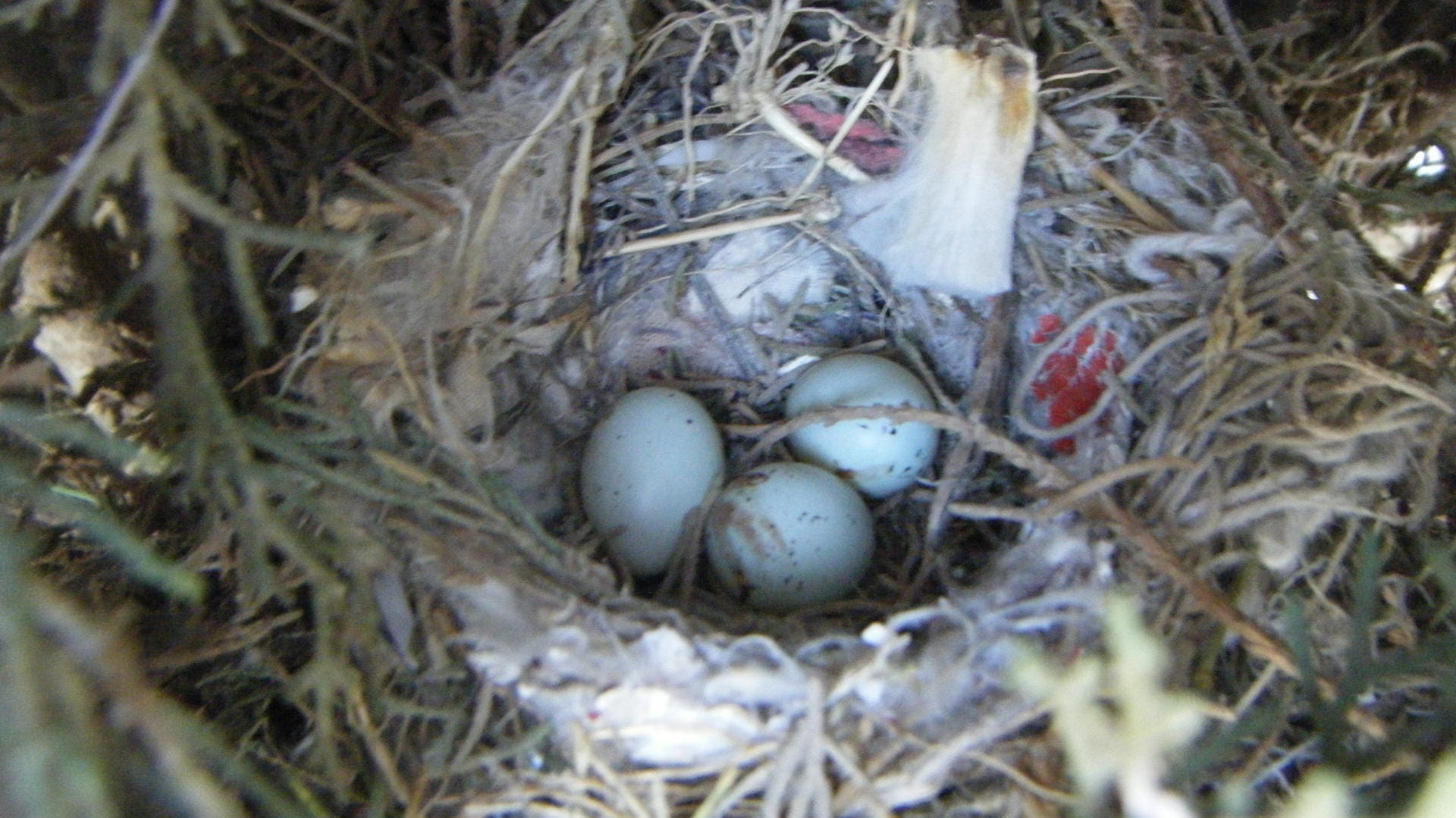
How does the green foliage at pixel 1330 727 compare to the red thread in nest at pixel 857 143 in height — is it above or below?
below

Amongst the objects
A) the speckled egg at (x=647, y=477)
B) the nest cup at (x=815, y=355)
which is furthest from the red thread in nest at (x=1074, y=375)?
the speckled egg at (x=647, y=477)

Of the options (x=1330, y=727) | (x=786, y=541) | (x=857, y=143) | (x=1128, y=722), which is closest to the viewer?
(x=1128, y=722)

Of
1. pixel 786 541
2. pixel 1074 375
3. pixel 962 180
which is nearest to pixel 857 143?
pixel 962 180

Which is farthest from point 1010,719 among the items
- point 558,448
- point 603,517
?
point 558,448

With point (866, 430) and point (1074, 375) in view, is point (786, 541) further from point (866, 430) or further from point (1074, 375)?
point (1074, 375)

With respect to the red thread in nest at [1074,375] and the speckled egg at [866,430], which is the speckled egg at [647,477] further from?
the red thread in nest at [1074,375]

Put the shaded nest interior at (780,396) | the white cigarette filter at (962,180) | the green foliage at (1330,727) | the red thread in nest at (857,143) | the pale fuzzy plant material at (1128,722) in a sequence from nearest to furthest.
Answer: the pale fuzzy plant material at (1128,722)
the green foliage at (1330,727)
the shaded nest interior at (780,396)
the white cigarette filter at (962,180)
the red thread in nest at (857,143)
